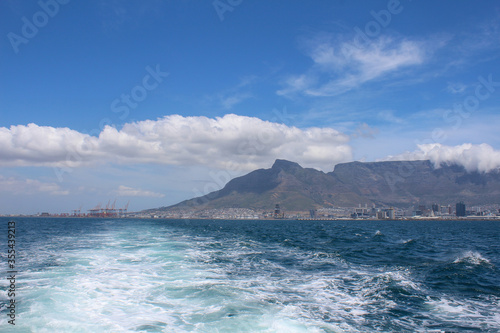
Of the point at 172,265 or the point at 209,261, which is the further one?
the point at 209,261

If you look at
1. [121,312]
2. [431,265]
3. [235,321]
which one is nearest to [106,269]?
[121,312]

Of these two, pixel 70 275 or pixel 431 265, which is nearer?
pixel 70 275

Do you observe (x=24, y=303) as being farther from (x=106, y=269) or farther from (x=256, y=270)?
(x=256, y=270)

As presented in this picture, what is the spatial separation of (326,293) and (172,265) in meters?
15.7

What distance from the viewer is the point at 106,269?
2928 cm

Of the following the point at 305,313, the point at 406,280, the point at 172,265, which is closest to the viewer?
the point at 305,313

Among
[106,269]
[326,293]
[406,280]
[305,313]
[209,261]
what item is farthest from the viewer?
[209,261]

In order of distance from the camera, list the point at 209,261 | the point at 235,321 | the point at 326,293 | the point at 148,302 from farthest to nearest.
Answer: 1. the point at 209,261
2. the point at 326,293
3. the point at 148,302
4. the point at 235,321

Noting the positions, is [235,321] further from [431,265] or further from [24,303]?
[431,265]

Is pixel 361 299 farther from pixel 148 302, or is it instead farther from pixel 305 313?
pixel 148 302

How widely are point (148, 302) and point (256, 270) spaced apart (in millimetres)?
12320

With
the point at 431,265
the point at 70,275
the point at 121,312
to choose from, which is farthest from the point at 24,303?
the point at 431,265

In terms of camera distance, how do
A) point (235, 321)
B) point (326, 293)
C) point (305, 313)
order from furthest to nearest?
point (326, 293)
point (305, 313)
point (235, 321)

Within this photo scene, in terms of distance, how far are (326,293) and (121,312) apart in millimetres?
12682
